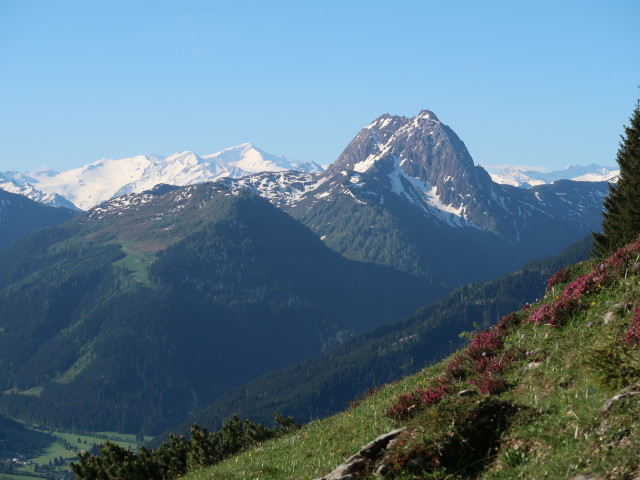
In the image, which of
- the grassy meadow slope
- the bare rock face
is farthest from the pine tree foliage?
the bare rock face

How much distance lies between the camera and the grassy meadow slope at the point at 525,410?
14.4m

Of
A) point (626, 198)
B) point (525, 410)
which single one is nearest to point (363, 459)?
point (525, 410)

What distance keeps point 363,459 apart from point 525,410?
4376 millimetres

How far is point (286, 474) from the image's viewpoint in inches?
795

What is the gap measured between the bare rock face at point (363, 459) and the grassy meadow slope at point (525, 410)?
0.06 m

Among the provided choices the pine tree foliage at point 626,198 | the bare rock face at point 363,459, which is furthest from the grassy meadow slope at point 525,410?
the pine tree foliage at point 626,198

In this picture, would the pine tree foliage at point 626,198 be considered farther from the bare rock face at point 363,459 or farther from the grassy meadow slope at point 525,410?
the bare rock face at point 363,459

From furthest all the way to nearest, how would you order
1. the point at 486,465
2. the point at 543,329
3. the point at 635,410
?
1. the point at 543,329
2. the point at 486,465
3. the point at 635,410

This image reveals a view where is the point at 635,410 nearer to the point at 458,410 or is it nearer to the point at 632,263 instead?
the point at 458,410

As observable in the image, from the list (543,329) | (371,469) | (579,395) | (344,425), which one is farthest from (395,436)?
(543,329)

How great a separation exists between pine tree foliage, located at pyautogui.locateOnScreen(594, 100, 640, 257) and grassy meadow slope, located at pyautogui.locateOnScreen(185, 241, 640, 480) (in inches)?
1185

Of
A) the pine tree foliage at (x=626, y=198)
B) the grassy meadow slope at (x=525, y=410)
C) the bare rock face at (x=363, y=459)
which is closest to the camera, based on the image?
the grassy meadow slope at (x=525, y=410)

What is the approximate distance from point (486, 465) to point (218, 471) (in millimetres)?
12729

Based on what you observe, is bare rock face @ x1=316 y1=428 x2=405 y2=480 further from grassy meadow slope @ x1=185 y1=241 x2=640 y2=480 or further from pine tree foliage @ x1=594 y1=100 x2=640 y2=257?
pine tree foliage @ x1=594 y1=100 x2=640 y2=257
